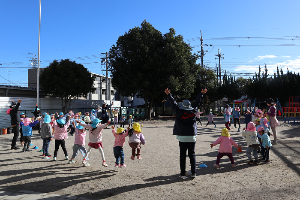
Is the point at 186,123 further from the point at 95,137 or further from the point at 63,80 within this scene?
the point at 63,80

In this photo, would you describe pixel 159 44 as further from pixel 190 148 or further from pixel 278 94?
pixel 278 94

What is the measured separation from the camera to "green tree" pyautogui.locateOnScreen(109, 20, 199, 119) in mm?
23328

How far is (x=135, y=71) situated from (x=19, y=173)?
18.9 meters

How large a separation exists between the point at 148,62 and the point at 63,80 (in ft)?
33.4

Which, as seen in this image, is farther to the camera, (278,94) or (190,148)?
(278,94)

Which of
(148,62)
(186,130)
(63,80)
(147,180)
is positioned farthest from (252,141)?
(63,80)

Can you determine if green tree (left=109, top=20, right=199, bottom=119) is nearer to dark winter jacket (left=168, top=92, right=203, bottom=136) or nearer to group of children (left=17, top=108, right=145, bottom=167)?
group of children (left=17, top=108, right=145, bottom=167)

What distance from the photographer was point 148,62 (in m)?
23.2

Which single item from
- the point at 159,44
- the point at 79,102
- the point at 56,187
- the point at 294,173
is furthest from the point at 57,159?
the point at 79,102

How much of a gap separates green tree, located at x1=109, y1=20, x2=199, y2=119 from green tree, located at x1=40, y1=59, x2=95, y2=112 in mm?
4672

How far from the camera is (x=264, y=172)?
567 centimetres

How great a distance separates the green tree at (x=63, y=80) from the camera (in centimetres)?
2531

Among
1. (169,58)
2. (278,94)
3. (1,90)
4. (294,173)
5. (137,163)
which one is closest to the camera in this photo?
(294,173)

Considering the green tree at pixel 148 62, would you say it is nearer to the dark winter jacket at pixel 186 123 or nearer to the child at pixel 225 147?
the child at pixel 225 147
